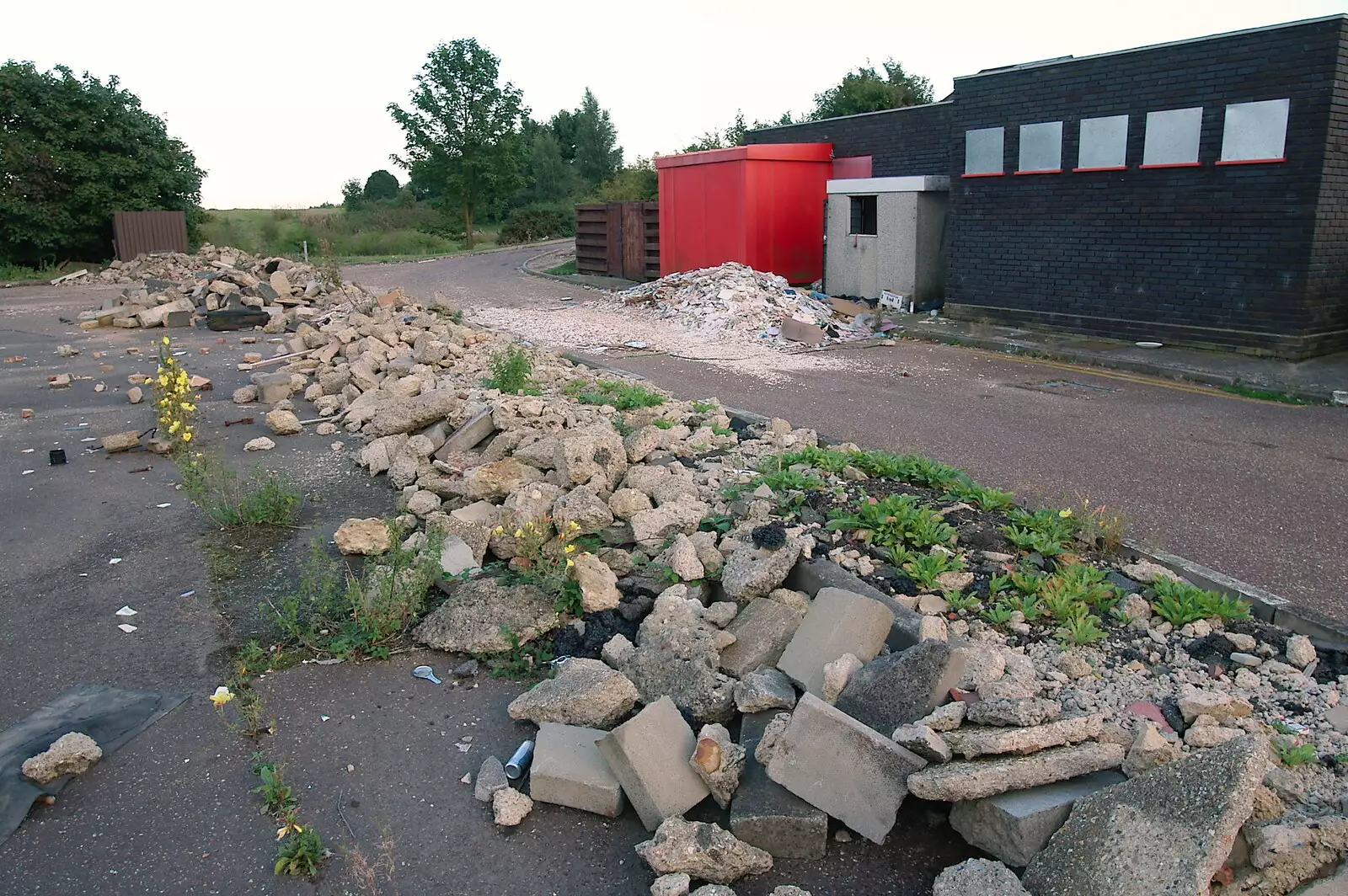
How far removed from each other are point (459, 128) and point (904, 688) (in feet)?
162

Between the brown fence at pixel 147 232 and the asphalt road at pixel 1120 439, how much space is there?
936 inches

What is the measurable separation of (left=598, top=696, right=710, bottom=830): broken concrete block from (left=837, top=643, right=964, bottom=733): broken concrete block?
2.15 feet

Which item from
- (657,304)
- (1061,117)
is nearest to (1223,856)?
(1061,117)

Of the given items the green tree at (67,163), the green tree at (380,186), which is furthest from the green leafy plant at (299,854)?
the green tree at (380,186)

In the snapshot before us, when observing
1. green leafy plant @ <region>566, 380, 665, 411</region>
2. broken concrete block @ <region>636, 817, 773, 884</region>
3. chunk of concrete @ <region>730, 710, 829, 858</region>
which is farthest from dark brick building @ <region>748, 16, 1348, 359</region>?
broken concrete block @ <region>636, 817, 773, 884</region>

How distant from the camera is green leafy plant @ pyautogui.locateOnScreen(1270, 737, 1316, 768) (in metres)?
3.45

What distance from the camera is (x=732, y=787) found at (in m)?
3.50

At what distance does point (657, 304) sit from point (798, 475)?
12.7 m

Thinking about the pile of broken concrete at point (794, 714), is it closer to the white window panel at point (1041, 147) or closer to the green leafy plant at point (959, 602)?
the green leafy plant at point (959, 602)

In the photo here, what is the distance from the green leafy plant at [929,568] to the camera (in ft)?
16.1

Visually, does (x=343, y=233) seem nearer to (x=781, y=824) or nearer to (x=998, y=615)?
(x=998, y=615)

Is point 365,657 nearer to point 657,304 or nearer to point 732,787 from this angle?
point 732,787

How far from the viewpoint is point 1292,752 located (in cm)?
346

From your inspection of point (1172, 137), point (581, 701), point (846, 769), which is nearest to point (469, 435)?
point (581, 701)
